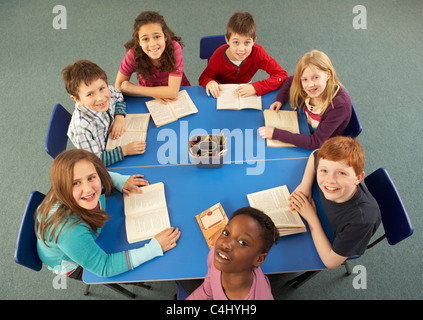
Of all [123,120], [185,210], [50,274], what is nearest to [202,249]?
[185,210]

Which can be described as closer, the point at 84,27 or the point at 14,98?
the point at 14,98

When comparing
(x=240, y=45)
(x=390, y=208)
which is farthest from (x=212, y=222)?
(x=240, y=45)

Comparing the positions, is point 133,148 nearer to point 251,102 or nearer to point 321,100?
point 251,102

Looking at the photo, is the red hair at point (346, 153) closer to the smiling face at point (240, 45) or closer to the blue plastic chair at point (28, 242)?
the smiling face at point (240, 45)

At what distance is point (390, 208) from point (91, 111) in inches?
67.8

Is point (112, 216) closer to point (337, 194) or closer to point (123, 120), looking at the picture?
point (123, 120)

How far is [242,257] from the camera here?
1.16m

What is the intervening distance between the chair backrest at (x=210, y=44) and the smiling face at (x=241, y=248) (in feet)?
5.37

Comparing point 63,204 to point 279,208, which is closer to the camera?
point 63,204

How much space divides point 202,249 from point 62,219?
0.65 m

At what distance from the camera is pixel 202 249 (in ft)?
4.63

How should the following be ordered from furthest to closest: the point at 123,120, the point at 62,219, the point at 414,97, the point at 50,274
→ the point at 414,97, the point at 50,274, the point at 123,120, the point at 62,219

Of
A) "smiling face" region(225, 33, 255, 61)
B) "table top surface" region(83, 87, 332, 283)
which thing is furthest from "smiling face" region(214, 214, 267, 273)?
"smiling face" region(225, 33, 255, 61)

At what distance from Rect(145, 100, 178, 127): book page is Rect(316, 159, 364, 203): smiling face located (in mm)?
976
